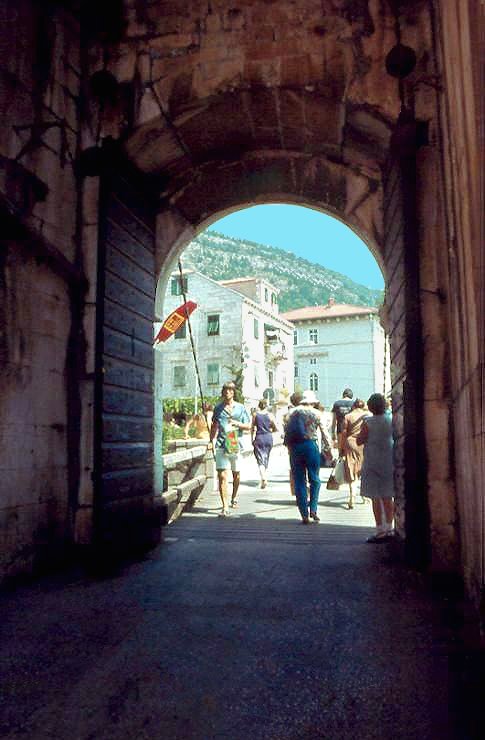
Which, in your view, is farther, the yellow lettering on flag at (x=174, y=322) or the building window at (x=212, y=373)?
the building window at (x=212, y=373)

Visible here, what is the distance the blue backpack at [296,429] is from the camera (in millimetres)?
6793

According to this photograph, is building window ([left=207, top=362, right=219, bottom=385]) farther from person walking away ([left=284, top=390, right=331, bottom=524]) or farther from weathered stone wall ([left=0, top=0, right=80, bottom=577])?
weathered stone wall ([left=0, top=0, right=80, bottom=577])

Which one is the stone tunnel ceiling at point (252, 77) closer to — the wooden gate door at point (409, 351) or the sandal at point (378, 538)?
the wooden gate door at point (409, 351)

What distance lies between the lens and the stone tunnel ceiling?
15.0 feet

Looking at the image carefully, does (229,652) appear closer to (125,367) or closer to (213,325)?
(125,367)

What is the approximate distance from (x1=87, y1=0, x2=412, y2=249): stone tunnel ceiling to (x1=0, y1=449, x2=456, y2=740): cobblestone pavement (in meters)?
3.46

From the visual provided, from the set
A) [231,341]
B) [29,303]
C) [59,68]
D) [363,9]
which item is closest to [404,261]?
[363,9]

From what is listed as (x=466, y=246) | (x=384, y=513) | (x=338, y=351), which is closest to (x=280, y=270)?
(x=338, y=351)

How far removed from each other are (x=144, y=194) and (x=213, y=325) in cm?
3314

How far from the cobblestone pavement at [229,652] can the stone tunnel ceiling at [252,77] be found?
11.3ft

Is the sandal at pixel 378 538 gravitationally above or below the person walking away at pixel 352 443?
below

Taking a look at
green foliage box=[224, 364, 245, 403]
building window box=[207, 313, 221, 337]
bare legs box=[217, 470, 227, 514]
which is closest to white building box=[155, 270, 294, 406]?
building window box=[207, 313, 221, 337]

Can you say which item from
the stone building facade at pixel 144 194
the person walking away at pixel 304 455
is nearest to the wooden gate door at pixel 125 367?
the stone building facade at pixel 144 194

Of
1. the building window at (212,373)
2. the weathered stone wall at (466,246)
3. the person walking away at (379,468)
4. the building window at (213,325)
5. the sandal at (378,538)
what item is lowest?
the sandal at (378,538)
